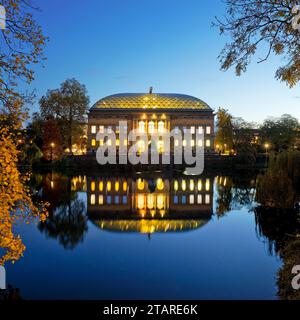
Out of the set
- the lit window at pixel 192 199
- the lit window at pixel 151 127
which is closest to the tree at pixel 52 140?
the lit window at pixel 192 199

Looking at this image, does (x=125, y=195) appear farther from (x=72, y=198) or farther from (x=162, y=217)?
→ (x=162, y=217)

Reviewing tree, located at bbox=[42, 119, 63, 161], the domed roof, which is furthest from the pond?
the domed roof

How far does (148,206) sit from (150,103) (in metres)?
73.6

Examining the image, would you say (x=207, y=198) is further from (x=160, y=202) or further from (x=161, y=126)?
(x=161, y=126)

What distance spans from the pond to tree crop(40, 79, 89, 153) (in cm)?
3002

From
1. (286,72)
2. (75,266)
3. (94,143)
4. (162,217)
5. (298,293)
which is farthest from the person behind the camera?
(94,143)

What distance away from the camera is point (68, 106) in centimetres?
5525

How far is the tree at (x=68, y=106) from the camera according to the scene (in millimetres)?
54688

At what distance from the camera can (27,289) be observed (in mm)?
10523

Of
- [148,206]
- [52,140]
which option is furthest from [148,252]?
[52,140]

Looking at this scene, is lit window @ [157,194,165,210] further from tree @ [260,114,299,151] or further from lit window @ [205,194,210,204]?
tree @ [260,114,299,151]

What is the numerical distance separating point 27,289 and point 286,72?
10.2 m

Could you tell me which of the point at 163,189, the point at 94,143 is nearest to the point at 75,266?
the point at 163,189

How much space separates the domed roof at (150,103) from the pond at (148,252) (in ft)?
227
